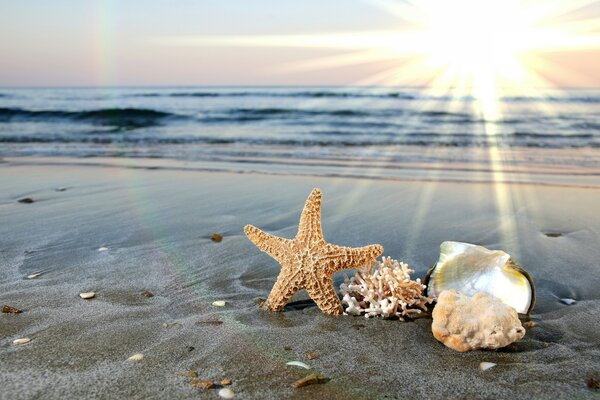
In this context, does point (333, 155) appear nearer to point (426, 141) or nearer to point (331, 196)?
point (426, 141)

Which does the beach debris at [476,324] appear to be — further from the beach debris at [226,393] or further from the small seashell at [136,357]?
the small seashell at [136,357]

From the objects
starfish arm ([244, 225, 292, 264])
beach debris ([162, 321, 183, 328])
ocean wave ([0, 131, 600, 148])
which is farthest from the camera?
ocean wave ([0, 131, 600, 148])

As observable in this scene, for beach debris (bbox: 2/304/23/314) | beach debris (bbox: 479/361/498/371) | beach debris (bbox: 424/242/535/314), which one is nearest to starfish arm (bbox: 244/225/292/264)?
beach debris (bbox: 424/242/535/314)

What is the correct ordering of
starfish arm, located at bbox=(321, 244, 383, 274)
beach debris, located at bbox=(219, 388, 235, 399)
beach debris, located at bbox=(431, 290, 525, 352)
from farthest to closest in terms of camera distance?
1. starfish arm, located at bbox=(321, 244, 383, 274)
2. beach debris, located at bbox=(431, 290, 525, 352)
3. beach debris, located at bbox=(219, 388, 235, 399)

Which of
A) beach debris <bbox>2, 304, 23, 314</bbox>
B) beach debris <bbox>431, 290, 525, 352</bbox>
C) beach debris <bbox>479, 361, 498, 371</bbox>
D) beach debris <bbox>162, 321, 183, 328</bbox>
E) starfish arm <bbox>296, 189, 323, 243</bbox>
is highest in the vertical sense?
starfish arm <bbox>296, 189, 323, 243</bbox>

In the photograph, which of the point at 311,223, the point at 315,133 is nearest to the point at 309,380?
the point at 311,223

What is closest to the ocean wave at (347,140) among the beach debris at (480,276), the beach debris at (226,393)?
the beach debris at (480,276)

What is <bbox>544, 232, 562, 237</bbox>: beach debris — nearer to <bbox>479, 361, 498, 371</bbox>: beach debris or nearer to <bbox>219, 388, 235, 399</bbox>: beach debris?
<bbox>479, 361, 498, 371</bbox>: beach debris
